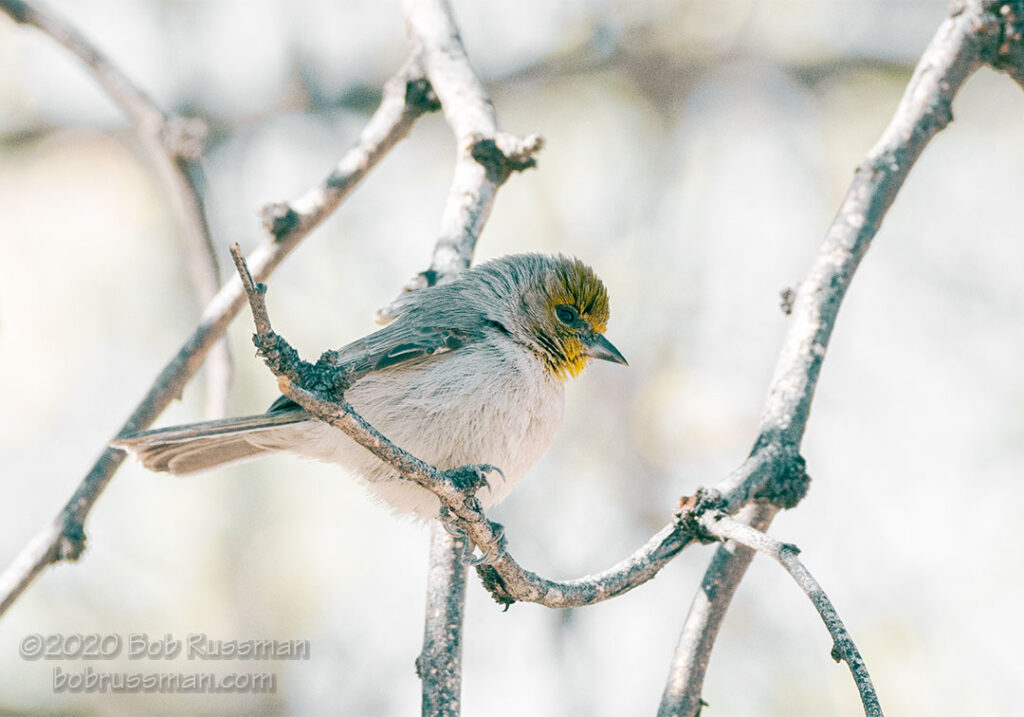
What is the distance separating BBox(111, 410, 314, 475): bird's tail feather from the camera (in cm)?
336

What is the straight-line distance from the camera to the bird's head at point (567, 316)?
4105 millimetres

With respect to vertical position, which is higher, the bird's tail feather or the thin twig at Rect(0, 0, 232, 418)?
the thin twig at Rect(0, 0, 232, 418)

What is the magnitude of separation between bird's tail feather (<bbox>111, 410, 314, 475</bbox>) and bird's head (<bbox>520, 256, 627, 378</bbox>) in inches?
41.8

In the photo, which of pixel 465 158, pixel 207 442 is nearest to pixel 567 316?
pixel 465 158

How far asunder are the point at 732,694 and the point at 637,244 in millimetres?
3271

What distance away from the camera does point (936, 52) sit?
4.46 metres

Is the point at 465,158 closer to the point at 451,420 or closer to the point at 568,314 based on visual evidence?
the point at 568,314

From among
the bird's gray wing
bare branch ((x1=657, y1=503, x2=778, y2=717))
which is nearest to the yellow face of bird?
the bird's gray wing

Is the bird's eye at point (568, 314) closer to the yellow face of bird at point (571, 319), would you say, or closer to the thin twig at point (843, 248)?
the yellow face of bird at point (571, 319)

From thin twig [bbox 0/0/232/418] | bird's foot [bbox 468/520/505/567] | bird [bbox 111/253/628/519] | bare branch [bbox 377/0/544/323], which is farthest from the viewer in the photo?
thin twig [bbox 0/0/232/418]

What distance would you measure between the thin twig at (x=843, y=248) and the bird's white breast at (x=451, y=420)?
2.72 feet

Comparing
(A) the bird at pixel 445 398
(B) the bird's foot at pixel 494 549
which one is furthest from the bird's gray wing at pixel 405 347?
(B) the bird's foot at pixel 494 549

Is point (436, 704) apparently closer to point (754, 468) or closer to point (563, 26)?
point (754, 468)

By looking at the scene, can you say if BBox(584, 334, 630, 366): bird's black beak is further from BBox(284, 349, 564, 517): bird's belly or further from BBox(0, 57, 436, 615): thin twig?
BBox(0, 57, 436, 615): thin twig
